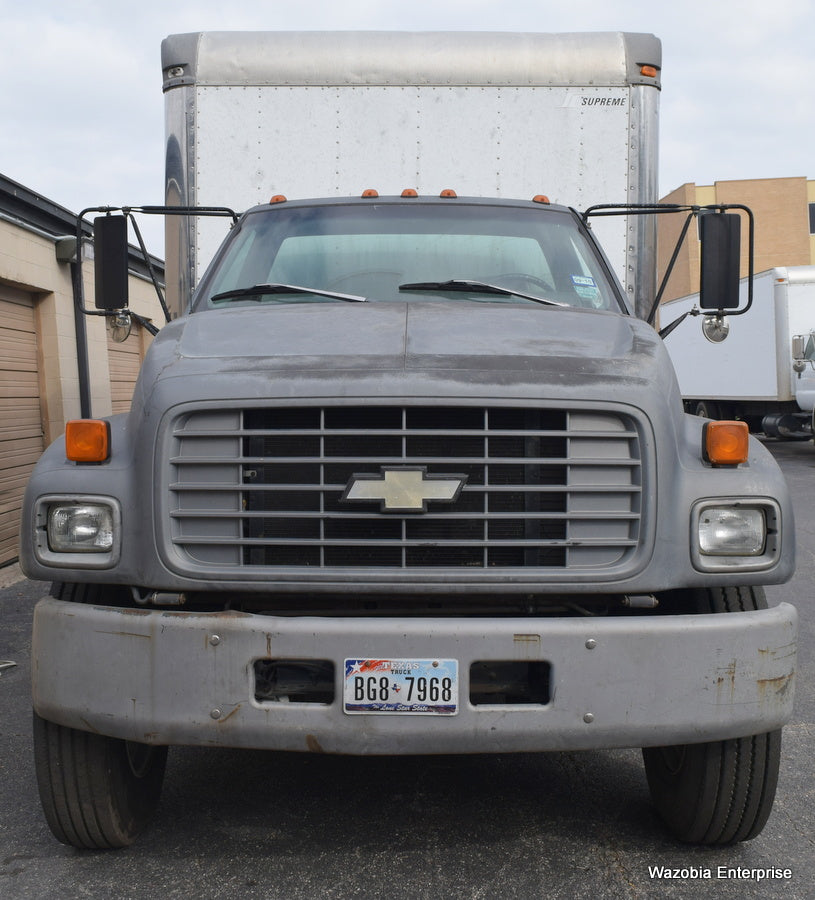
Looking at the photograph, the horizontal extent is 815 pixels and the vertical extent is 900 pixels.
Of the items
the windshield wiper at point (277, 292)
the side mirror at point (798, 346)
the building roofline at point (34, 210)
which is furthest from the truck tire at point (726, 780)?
the side mirror at point (798, 346)

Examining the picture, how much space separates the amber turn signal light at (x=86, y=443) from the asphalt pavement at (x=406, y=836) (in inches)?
52.3

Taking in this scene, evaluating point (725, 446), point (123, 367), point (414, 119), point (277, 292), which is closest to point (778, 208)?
point (123, 367)

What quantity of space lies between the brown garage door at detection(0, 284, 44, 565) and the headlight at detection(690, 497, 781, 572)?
7.72m

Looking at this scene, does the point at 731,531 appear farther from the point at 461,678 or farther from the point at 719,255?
the point at 719,255

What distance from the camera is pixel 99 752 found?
3227mm

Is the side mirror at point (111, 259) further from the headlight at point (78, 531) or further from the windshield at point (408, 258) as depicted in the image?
the headlight at point (78, 531)

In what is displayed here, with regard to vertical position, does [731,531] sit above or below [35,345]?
below

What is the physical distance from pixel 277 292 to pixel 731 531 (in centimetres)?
205

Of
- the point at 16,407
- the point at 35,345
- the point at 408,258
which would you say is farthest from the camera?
the point at 35,345

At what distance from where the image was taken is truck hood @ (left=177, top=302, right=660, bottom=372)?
3.17 m

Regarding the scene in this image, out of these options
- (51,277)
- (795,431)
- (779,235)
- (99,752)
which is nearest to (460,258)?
(99,752)

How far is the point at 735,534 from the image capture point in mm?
3072

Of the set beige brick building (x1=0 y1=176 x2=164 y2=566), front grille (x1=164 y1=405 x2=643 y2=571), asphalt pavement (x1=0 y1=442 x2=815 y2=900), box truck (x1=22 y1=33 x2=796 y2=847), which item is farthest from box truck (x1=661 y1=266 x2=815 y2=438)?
front grille (x1=164 y1=405 x2=643 y2=571)

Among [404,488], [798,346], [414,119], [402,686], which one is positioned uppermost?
[414,119]
